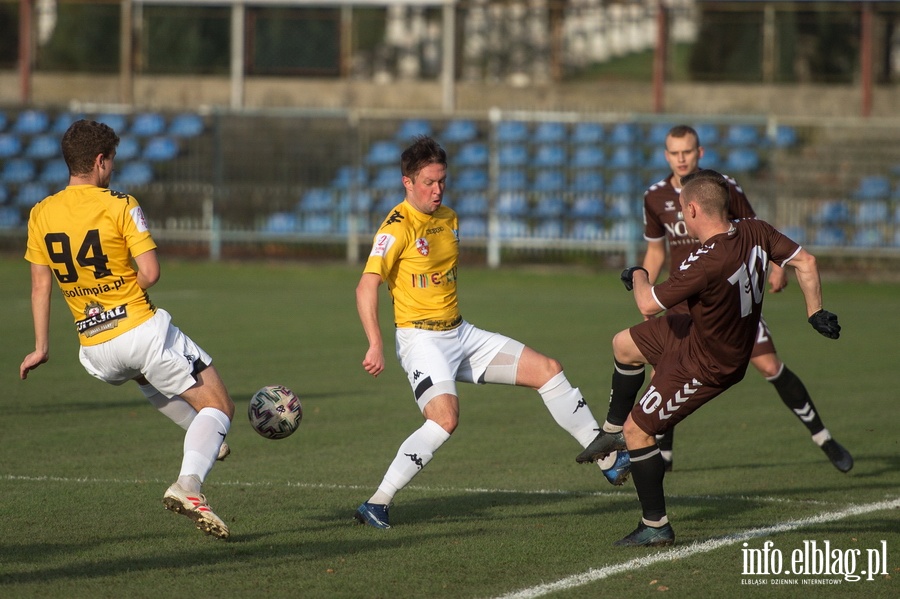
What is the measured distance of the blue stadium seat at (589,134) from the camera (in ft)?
82.2

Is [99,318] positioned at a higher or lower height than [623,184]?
lower

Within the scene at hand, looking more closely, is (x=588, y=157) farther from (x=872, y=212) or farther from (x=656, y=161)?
(x=872, y=212)

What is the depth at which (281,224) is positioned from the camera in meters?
25.9

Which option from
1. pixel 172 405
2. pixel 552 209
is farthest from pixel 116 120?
pixel 172 405

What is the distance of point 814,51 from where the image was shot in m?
31.0

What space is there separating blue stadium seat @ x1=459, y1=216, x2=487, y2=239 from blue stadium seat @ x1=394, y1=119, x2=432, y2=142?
226 centimetres

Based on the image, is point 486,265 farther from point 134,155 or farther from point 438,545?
point 438,545

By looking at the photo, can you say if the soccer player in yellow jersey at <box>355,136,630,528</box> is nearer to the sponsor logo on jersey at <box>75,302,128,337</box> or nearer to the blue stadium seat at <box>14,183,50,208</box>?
the sponsor logo on jersey at <box>75,302,128,337</box>

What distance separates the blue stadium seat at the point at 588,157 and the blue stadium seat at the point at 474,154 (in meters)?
1.76

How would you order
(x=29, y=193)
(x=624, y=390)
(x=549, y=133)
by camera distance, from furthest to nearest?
(x=29, y=193)
(x=549, y=133)
(x=624, y=390)

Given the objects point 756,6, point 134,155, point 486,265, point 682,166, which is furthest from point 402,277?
point 756,6

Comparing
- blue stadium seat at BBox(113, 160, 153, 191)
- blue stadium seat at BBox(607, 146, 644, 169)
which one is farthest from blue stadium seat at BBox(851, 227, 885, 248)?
blue stadium seat at BBox(113, 160, 153, 191)

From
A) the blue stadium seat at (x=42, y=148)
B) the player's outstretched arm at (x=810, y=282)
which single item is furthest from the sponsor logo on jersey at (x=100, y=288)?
the blue stadium seat at (x=42, y=148)

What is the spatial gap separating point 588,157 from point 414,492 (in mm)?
17977
